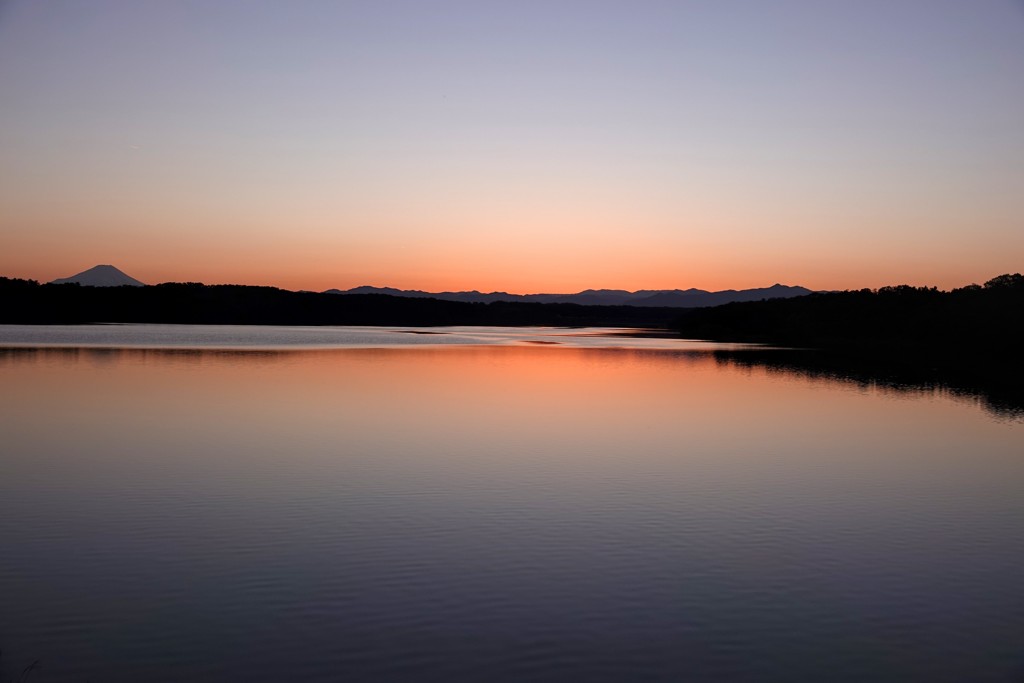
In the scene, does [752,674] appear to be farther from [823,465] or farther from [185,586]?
[823,465]

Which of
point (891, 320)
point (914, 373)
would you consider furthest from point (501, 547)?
point (891, 320)

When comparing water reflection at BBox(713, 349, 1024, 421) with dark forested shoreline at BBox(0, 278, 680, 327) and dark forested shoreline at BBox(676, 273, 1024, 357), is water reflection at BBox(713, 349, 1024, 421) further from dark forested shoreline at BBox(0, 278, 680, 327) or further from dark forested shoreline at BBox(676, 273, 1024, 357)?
dark forested shoreline at BBox(0, 278, 680, 327)

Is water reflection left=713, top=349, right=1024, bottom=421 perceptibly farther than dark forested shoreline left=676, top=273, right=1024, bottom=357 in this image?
No

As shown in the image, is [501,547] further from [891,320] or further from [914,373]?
[891,320]

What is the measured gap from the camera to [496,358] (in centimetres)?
5766

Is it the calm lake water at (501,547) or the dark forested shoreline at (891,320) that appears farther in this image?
the dark forested shoreline at (891,320)

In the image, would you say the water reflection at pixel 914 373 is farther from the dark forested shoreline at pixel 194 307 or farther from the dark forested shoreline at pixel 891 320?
the dark forested shoreline at pixel 194 307

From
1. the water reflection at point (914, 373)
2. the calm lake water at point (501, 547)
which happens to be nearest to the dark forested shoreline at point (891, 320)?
the water reflection at point (914, 373)

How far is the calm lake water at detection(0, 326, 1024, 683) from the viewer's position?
7957 millimetres

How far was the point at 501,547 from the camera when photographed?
1141 cm

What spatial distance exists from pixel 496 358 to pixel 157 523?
4556cm

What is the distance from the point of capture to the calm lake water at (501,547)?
26.1 feet

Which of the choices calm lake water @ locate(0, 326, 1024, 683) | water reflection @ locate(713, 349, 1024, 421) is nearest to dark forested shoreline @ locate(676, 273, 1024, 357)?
water reflection @ locate(713, 349, 1024, 421)

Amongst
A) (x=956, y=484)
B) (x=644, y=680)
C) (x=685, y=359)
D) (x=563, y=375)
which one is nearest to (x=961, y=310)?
(x=685, y=359)
